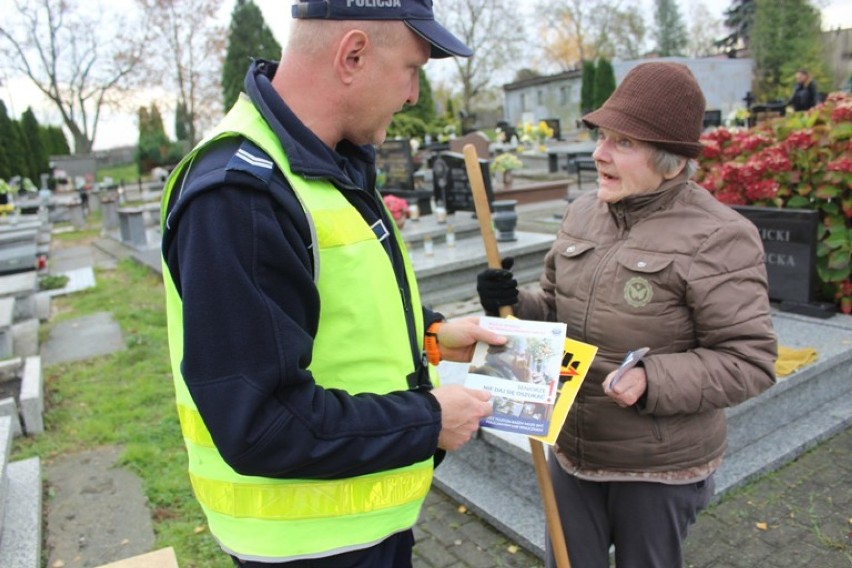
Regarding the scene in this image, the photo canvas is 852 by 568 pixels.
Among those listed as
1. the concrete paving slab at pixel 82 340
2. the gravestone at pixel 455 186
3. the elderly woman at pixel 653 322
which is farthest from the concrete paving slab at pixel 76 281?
the elderly woman at pixel 653 322

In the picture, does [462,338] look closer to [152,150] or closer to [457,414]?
[457,414]

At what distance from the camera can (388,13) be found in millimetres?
1426

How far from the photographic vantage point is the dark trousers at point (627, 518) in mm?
2115

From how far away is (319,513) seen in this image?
1.50m

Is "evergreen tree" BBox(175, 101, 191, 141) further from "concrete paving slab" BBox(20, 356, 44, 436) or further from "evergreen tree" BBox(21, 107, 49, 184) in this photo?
"concrete paving slab" BBox(20, 356, 44, 436)

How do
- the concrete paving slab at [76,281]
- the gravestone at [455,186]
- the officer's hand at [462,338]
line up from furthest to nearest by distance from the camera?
the concrete paving slab at [76,281] < the gravestone at [455,186] < the officer's hand at [462,338]

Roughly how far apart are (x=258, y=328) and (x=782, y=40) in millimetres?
46539

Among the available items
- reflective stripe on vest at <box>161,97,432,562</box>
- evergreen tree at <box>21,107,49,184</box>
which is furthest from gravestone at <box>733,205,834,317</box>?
evergreen tree at <box>21,107,49,184</box>

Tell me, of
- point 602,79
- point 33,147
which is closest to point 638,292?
point 33,147

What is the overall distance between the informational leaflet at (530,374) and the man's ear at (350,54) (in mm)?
876

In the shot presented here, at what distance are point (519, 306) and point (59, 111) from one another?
44398 mm

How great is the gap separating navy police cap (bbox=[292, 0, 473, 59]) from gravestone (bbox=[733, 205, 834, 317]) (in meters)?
4.80

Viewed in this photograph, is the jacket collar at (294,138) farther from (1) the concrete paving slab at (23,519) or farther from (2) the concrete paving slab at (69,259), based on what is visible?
(2) the concrete paving slab at (69,259)

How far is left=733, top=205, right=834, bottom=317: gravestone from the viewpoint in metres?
5.36
